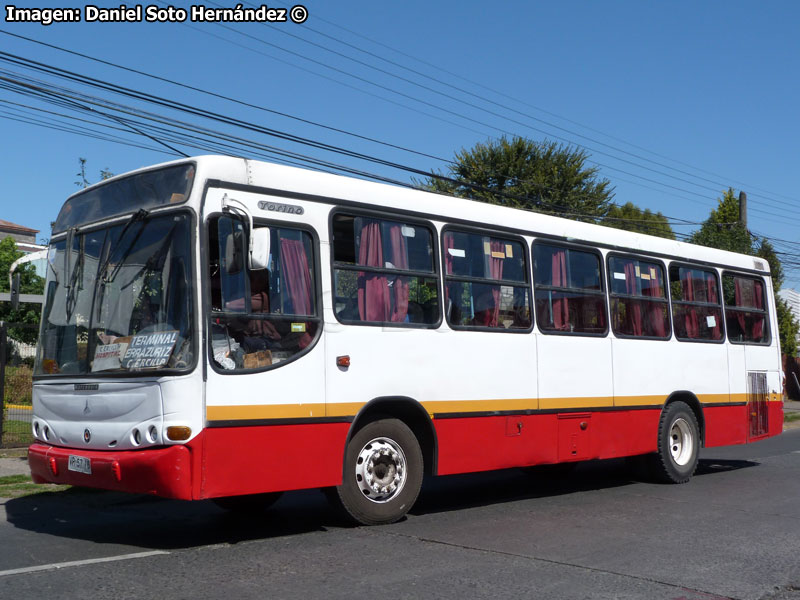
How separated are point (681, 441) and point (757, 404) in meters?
2.18

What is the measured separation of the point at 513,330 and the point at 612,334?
6.29 ft

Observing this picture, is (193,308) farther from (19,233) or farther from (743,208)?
(19,233)

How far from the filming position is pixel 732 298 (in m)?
13.2

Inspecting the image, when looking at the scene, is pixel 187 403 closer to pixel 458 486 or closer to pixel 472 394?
pixel 472 394

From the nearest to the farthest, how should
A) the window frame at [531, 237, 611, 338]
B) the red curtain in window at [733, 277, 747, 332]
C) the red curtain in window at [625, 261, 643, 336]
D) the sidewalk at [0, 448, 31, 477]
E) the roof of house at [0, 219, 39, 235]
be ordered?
the window frame at [531, 237, 611, 338]
the red curtain in window at [625, 261, 643, 336]
the sidewalk at [0, 448, 31, 477]
the red curtain in window at [733, 277, 747, 332]
the roof of house at [0, 219, 39, 235]

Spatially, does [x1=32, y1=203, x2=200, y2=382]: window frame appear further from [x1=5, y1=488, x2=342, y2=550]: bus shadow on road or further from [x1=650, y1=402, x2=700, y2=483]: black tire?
[x1=650, y1=402, x2=700, y2=483]: black tire

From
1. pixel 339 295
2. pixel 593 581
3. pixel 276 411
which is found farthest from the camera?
pixel 339 295

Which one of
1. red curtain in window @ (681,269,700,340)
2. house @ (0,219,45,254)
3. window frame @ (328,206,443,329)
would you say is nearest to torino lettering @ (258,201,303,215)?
window frame @ (328,206,443,329)

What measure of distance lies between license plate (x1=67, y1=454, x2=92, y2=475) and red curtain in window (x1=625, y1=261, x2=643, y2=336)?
678cm

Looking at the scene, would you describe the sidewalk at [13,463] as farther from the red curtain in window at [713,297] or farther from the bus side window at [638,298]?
the red curtain in window at [713,297]

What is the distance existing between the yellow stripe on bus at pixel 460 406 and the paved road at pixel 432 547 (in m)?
1.04

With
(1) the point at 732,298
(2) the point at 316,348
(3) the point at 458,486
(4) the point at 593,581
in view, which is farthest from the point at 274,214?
(1) the point at 732,298

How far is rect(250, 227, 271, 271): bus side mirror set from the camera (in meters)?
6.98

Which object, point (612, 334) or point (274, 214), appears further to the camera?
point (612, 334)
